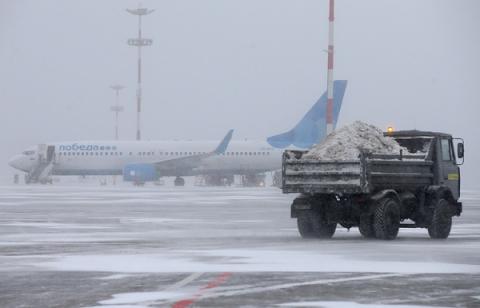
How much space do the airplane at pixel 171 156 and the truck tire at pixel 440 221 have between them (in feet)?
204

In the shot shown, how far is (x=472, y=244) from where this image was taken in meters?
22.8

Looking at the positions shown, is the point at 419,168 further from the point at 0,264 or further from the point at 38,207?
the point at 38,207

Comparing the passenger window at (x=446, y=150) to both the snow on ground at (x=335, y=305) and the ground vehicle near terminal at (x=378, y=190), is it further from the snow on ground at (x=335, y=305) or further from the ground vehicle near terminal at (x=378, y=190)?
the snow on ground at (x=335, y=305)

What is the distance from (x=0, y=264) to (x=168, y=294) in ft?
17.3

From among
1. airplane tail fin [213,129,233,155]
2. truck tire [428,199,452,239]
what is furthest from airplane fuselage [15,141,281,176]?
truck tire [428,199,452,239]

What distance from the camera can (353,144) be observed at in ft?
81.4

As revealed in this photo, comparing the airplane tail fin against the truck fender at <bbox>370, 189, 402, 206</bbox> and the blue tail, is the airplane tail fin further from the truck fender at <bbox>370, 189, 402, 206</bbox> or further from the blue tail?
the truck fender at <bbox>370, 189, 402, 206</bbox>

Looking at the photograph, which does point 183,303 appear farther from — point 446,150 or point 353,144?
point 446,150

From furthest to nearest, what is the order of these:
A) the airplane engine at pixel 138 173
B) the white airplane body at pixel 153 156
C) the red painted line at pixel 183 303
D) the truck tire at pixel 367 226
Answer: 1. the white airplane body at pixel 153 156
2. the airplane engine at pixel 138 173
3. the truck tire at pixel 367 226
4. the red painted line at pixel 183 303

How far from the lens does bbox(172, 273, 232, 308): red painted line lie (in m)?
12.2

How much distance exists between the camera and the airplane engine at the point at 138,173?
8788 centimetres

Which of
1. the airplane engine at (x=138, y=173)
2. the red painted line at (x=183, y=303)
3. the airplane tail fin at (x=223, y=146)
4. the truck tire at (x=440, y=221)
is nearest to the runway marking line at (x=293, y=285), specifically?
the red painted line at (x=183, y=303)

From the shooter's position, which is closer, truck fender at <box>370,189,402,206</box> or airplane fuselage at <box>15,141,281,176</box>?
truck fender at <box>370,189,402,206</box>

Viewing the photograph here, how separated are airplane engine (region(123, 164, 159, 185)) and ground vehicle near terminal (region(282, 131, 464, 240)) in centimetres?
6311
